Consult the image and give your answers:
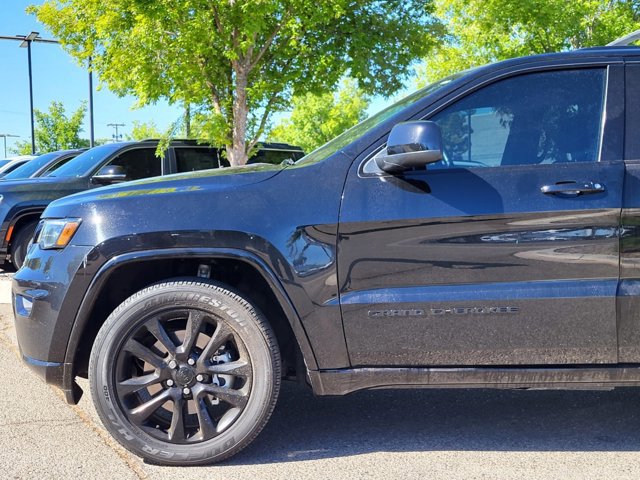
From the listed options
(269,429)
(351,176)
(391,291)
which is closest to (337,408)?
(269,429)

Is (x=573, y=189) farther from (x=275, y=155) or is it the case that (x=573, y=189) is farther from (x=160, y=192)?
(x=275, y=155)

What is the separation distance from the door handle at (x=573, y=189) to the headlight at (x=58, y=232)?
2.15 meters

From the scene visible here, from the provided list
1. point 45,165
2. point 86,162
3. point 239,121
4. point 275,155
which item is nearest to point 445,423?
point 86,162

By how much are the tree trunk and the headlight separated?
358 inches

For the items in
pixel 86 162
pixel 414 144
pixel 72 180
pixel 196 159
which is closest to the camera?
pixel 414 144

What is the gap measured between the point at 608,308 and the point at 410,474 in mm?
1141

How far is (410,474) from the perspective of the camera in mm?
3168

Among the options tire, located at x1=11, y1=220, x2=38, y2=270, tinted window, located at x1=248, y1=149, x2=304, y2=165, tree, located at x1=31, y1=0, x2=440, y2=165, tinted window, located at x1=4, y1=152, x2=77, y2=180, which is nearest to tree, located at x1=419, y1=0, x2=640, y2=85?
tree, located at x1=31, y1=0, x2=440, y2=165

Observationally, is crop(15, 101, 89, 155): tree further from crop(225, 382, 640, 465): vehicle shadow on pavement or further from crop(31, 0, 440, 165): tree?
crop(225, 382, 640, 465): vehicle shadow on pavement

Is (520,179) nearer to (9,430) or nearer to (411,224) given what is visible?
(411,224)

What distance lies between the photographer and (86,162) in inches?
372

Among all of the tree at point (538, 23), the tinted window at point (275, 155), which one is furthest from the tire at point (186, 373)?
the tree at point (538, 23)

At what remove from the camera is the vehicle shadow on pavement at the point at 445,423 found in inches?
138

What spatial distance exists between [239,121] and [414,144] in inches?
409
